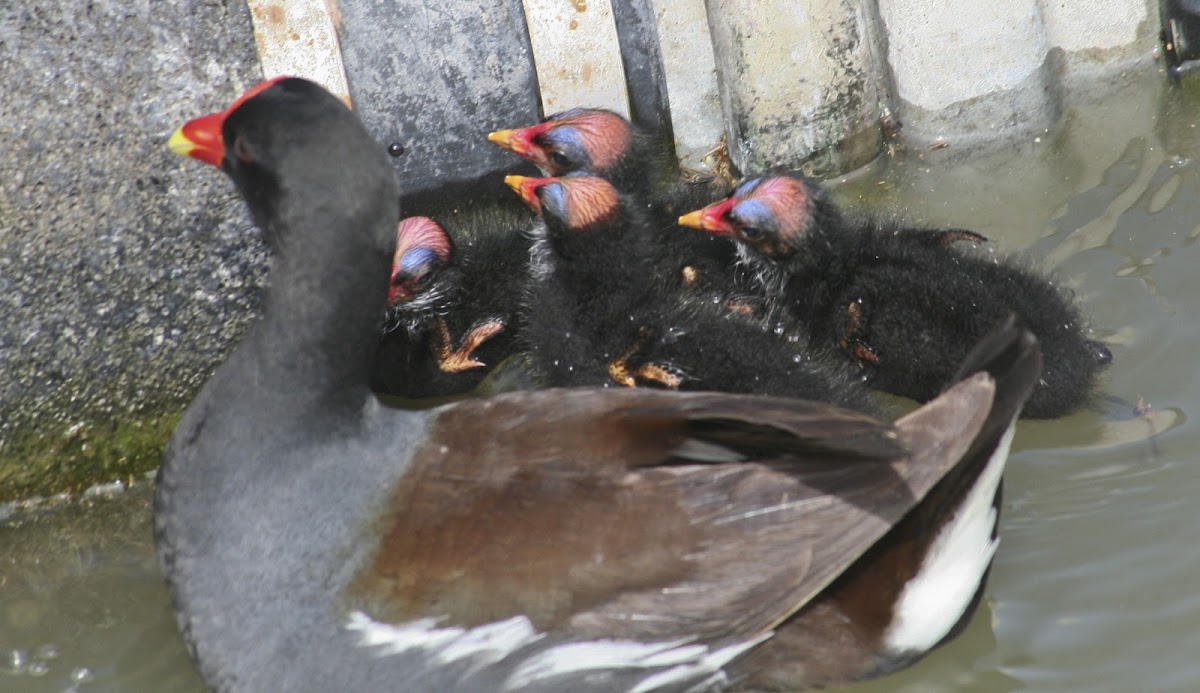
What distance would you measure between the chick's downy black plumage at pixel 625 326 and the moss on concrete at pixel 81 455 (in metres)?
1.12

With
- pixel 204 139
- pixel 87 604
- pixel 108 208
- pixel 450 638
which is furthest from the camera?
pixel 108 208

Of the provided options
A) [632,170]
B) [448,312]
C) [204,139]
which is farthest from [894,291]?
[204,139]

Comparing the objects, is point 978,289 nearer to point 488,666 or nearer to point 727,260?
point 727,260

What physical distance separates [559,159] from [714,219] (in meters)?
0.56

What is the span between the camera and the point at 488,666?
2688mm

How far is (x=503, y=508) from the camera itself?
269cm

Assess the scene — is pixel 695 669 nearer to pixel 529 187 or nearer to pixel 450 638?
pixel 450 638

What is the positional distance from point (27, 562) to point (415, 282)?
1272 millimetres

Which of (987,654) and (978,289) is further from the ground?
(978,289)

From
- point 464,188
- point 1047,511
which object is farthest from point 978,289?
point 464,188

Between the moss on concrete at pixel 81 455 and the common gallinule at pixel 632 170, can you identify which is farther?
the common gallinule at pixel 632 170

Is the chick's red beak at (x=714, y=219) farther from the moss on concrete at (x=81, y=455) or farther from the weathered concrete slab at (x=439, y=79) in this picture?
the moss on concrete at (x=81, y=455)

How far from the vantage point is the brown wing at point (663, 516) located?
2.64 m

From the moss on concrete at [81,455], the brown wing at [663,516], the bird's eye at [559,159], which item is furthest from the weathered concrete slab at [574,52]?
the brown wing at [663,516]
